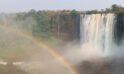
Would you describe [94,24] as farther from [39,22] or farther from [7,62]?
[39,22]

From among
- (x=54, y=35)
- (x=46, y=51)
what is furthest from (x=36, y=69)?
(x=54, y=35)

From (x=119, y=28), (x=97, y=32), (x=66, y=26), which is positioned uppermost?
(x=119, y=28)

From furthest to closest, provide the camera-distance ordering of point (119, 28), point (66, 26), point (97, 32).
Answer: point (66, 26)
point (97, 32)
point (119, 28)

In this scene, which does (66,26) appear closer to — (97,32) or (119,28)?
(97,32)

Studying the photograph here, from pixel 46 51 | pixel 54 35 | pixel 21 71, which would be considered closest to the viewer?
pixel 21 71

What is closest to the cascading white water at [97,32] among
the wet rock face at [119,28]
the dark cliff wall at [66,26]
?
the wet rock face at [119,28]

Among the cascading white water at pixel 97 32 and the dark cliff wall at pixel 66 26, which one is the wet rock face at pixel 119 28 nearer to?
the cascading white water at pixel 97 32

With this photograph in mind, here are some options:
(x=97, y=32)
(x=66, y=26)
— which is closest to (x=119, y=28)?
(x=97, y=32)

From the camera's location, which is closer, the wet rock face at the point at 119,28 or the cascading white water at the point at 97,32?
the wet rock face at the point at 119,28
